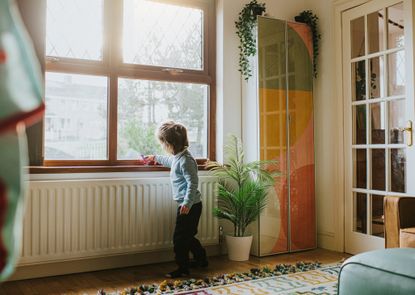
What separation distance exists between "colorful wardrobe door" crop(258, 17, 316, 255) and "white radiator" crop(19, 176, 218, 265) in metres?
0.64

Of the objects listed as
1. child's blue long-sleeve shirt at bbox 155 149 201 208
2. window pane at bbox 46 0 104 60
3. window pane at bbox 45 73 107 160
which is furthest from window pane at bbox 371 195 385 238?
window pane at bbox 46 0 104 60

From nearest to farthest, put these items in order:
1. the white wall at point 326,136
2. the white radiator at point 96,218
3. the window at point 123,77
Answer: the white radiator at point 96,218
the window at point 123,77
the white wall at point 326,136

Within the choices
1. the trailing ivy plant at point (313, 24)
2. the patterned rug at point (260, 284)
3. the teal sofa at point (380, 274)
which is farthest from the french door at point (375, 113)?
the teal sofa at point (380, 274)

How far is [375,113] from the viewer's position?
11.9 ft

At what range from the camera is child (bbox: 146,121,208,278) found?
3.12 metres

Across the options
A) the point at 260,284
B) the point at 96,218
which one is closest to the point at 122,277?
the point at 96,218

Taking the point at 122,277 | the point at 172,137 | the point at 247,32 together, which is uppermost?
the point at 247,32

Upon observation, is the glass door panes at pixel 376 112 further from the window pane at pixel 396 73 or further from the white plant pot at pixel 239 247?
the white plant pot at pixel 239 247

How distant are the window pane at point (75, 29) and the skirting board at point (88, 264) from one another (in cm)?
147

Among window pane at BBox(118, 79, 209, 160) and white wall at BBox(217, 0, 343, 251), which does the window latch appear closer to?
window pane at BBox(118, 79, 209, 160)

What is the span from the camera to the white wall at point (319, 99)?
3873 mm

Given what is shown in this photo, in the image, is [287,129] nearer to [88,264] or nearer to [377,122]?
[377,122]

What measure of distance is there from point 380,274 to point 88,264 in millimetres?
2137

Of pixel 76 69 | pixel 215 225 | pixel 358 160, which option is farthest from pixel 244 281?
pixel 76 69
